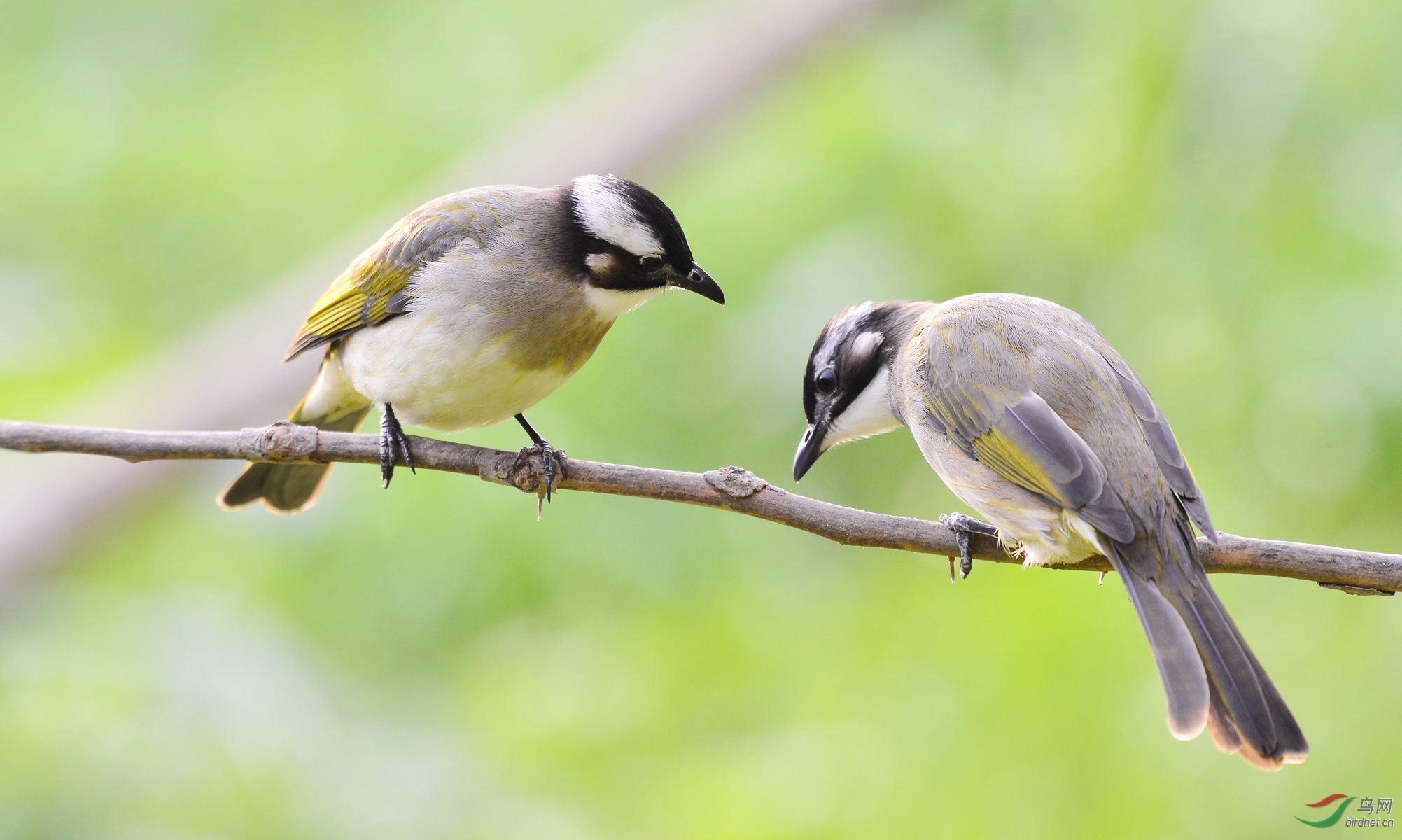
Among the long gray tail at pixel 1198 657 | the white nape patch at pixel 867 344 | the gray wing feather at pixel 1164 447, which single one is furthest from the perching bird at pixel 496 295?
the long gray tail at pixel 1198 657

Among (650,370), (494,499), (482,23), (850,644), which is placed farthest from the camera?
(482,23)

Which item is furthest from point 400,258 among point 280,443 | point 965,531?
point 965,531

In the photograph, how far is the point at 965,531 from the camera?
119 inches

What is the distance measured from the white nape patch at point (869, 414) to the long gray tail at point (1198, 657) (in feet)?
3.05

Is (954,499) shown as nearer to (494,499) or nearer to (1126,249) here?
(1126,249)

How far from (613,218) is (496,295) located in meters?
0.40

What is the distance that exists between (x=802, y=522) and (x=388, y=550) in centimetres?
328

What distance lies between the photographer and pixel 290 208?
759cm

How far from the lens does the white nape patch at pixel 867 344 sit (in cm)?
357

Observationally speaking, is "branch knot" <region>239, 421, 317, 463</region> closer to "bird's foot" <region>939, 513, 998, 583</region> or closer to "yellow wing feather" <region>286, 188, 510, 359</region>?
"yellow wing feather" <region>286, 188, 510, 359</region>

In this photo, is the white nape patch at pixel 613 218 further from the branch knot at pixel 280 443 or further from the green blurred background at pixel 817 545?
the green blurred background at pixel 817 545

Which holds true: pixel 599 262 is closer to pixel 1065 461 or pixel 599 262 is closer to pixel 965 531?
pixel 965 531

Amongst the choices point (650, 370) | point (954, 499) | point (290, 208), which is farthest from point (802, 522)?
point (290, 208)

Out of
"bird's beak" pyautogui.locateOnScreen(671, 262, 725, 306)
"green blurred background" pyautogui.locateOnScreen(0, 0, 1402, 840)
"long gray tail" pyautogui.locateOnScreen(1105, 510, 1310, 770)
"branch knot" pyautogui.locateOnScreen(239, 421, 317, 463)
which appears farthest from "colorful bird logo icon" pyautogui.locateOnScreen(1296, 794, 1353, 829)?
"branch knot" pyautogui.locateOnScreen(239, 421, 317, 463)
